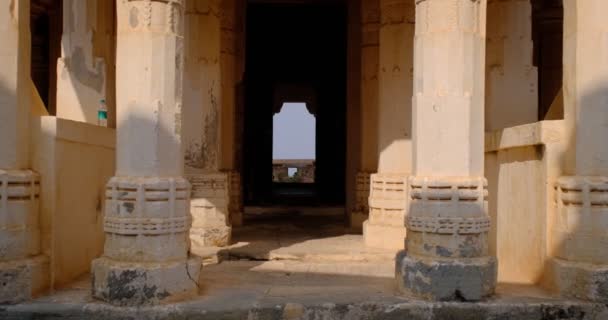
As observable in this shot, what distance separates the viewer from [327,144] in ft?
57.7

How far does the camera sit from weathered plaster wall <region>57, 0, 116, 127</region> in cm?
727

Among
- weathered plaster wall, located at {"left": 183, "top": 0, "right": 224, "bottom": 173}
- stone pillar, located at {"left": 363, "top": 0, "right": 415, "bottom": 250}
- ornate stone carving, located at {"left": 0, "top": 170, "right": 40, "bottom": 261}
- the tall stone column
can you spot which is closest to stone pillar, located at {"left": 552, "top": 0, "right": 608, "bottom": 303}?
stone pillar, located at {"left": 363, "top": 0, "right": 415, "bottom": 250}

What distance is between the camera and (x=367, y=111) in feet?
31.3

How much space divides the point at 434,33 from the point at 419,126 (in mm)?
801

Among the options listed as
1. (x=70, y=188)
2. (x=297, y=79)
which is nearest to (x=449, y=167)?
(x=70, y=188)

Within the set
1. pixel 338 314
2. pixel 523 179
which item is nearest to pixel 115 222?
pixel 338 314

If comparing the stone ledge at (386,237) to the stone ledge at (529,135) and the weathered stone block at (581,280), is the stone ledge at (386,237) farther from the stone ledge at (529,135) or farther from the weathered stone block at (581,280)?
the weathered stone block at (581,280)

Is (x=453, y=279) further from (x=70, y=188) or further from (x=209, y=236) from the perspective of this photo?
(x=209, y=236)

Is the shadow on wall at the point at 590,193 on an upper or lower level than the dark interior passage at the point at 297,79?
lower

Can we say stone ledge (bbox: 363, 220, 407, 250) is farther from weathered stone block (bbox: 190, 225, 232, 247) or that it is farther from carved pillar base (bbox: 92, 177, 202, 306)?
carved pillar base (bbox: 92, 177, 202, 306)

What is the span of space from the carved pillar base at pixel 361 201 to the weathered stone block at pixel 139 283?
5.10m

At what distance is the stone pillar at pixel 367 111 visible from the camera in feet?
30.7

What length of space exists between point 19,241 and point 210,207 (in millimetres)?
3235

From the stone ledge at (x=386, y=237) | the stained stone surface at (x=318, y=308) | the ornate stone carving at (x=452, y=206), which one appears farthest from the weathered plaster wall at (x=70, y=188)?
the stone ledge at (x=386, y=237)
